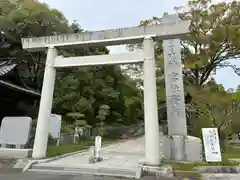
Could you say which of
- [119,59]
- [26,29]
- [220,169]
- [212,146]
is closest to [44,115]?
[119,59]

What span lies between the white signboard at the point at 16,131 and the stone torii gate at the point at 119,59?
4.44 feet

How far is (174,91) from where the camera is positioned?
36.9ft

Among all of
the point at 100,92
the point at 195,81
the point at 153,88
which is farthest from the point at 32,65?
the point at 153,88

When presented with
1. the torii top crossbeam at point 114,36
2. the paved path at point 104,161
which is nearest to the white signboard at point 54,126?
the paved path at point 104,161

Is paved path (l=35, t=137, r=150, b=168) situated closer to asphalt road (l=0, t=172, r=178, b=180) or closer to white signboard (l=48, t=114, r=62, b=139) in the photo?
asphalt road (l=0, t=172, r=178, b=180)

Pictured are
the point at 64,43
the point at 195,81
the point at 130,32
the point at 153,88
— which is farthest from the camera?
the point at 195,81

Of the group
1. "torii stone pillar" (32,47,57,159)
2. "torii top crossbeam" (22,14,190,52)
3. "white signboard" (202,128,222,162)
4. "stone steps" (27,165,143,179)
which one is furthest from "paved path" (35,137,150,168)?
"torii top crossbeam" (22,14,190,52)

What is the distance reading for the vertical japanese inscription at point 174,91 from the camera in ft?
35.8

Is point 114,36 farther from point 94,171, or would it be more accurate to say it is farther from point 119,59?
point 94,171

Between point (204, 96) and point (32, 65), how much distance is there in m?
17.0

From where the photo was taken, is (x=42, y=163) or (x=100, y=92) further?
(x=100, y=92)

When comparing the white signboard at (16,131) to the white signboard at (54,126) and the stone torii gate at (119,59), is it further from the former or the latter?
the white signboard at (54,126)

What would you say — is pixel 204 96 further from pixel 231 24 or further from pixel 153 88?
pixel 231 24

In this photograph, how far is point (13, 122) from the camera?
1094 centimetres
